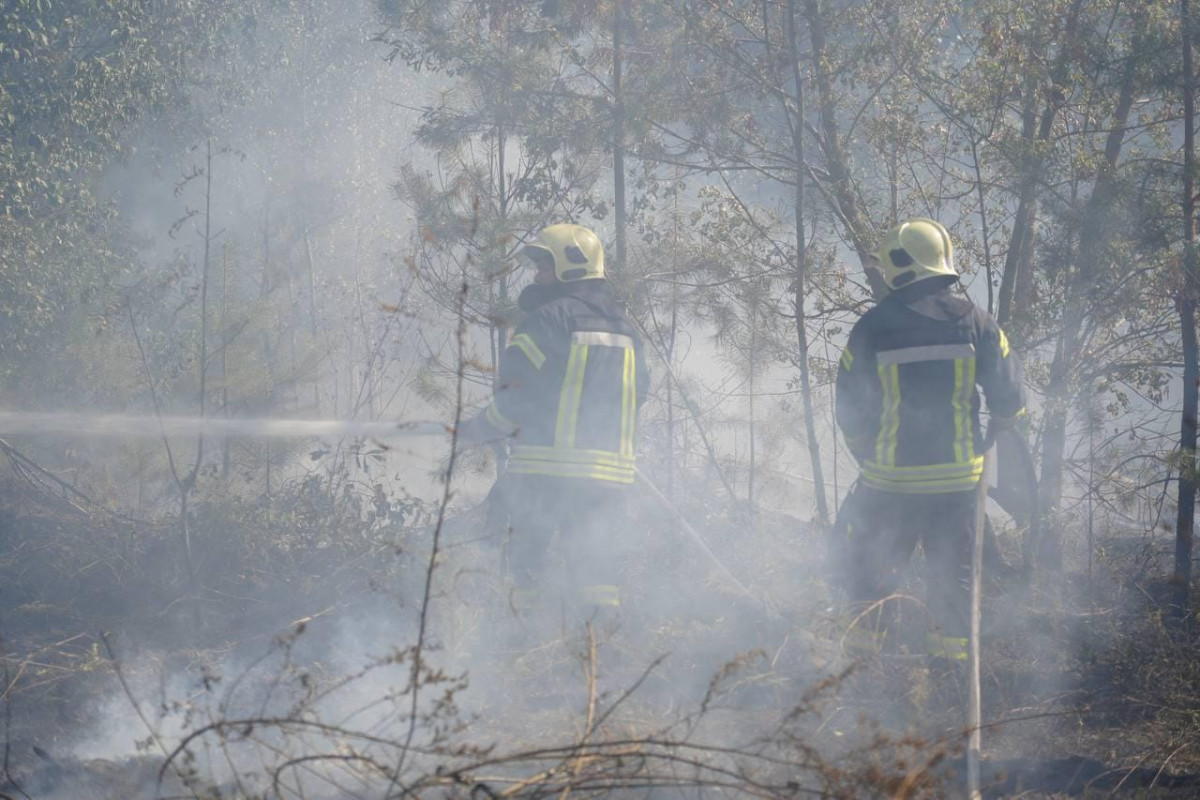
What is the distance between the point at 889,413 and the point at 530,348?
1774 millimetres

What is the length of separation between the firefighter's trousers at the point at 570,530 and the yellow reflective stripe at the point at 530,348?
59 cm

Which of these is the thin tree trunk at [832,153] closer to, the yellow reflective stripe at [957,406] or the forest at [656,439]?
the forest at [656,439]

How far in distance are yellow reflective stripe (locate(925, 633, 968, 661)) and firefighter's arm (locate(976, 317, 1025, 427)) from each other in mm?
1104

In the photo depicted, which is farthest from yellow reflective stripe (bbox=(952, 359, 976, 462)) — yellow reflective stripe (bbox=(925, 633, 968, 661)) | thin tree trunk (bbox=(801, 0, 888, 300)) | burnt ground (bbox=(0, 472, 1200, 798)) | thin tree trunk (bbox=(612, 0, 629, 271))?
thin tree trunk (bbox=(612, 0, 629, 271))

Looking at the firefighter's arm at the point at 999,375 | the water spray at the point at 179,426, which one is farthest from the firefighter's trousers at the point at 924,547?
the water spray at the point at 179,426

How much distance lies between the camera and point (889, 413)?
4.79 metres

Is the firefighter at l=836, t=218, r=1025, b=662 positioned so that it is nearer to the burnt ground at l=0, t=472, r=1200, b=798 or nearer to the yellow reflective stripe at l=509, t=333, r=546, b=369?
the burnt ground at l=0, t=472, r=1200, b=798

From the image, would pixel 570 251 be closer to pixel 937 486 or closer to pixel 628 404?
pixel 628 404

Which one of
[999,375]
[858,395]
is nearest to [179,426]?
[858,395]

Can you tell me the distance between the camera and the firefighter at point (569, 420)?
4.93m

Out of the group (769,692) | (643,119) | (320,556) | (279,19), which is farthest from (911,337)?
(279,19)

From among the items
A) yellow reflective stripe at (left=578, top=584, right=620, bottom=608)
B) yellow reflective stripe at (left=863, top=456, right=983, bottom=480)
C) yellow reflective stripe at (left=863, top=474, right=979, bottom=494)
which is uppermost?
yellow reflective stripe at (left=863, top=456, right=983, bottom=480)

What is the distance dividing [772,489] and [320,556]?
427cm

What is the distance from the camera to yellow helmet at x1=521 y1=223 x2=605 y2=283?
203 inches
